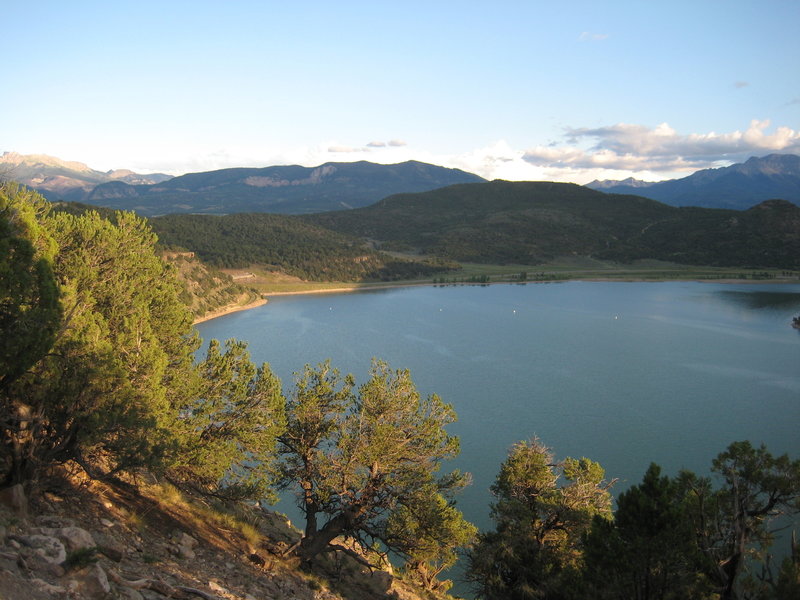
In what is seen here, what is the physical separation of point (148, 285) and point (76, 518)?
294 inches

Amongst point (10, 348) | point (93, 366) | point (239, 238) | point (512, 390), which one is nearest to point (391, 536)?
point (93, 366)

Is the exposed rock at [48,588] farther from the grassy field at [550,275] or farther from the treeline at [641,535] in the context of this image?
the grassy field at [550,275]

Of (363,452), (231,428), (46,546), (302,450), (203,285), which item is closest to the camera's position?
(46,546)

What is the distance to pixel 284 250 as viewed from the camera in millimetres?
155375

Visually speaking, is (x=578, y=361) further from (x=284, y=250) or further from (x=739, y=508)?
(x=284, y=250)

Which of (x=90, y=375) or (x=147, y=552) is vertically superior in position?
(x=90, y=375)

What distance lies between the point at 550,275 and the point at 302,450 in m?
141

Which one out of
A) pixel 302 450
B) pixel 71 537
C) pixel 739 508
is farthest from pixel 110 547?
pixel 739 508

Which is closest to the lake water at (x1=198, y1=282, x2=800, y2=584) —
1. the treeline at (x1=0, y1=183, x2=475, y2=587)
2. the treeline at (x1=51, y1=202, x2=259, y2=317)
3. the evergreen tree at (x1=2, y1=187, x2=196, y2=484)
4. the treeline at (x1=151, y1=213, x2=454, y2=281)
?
the treeline at (x1=51, y1=202, x2=259, y2=317)

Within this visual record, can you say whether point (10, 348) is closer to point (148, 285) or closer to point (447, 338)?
point (148, 285)

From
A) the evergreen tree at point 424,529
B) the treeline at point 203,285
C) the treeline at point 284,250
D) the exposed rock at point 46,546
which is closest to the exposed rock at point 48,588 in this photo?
the exposed rock at point 46,546

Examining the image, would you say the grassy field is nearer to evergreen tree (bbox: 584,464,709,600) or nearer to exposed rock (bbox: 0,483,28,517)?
exposed rock (bbox: 0,483,28,517)

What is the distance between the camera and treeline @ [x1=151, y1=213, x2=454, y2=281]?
143 meters

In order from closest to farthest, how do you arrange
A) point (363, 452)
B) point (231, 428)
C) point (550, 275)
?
point (231, 428)
point (363, 452)
point (550, 275)
